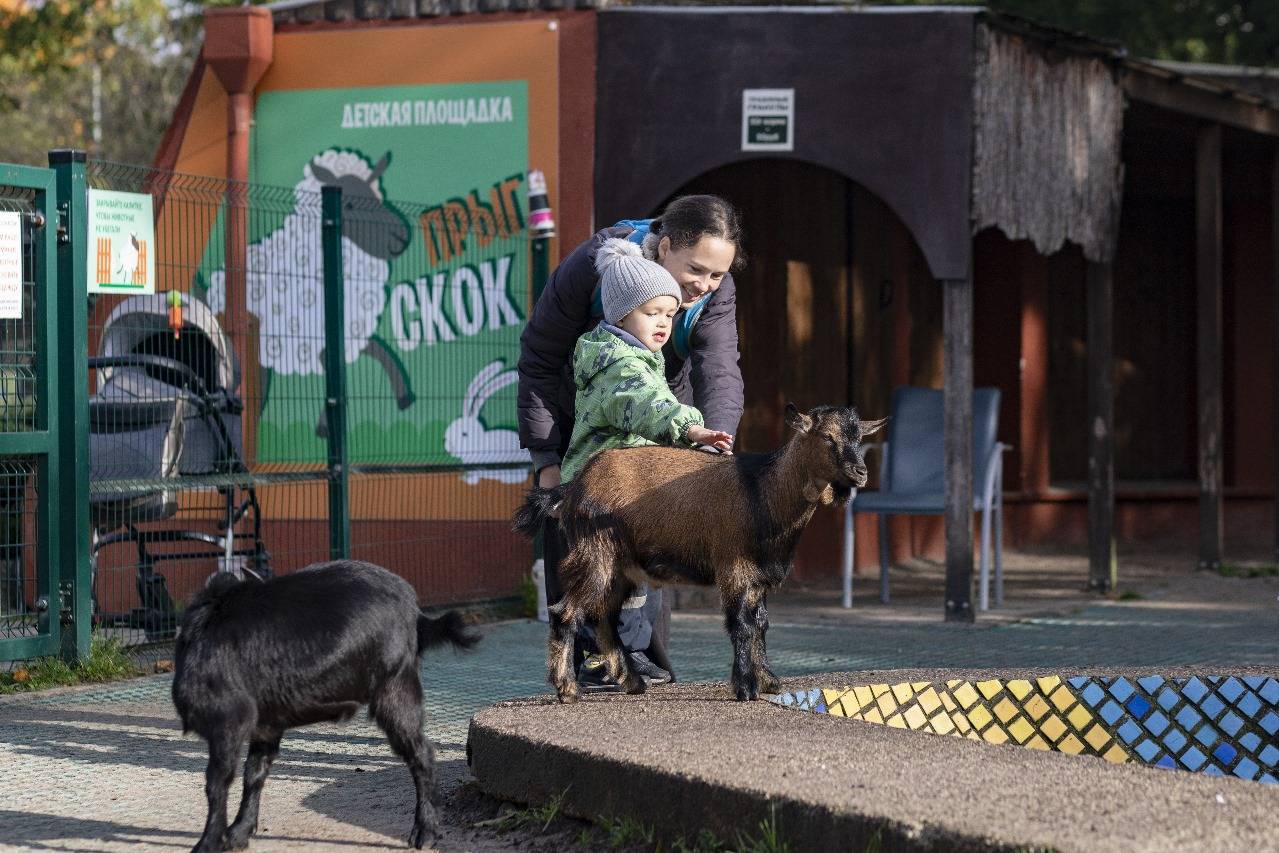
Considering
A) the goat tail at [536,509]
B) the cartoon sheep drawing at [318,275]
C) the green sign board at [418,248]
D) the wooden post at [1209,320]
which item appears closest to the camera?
the goat tail at [536,509]

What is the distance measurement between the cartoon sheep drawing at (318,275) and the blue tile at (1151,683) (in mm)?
5238

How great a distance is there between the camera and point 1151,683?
530cm

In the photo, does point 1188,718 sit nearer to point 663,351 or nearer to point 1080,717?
point 1080,717

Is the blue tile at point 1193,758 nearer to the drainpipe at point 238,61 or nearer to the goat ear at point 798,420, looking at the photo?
the goat ear at point 798,420

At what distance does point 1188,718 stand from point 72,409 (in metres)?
5.04

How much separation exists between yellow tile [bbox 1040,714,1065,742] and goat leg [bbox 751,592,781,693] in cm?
91

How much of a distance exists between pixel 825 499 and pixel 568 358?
1.29 m

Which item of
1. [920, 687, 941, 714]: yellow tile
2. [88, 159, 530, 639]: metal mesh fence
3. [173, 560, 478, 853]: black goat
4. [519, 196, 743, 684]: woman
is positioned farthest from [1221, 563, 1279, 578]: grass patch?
[173, 560, 478, 853]: black goat

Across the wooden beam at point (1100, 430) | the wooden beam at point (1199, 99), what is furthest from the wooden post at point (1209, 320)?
the wooden beam at point (1100, 430)

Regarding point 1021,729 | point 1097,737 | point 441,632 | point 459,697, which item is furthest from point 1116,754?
point 459,697

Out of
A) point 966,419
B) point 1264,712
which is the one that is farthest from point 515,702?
point 966,419

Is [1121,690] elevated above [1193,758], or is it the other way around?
[1121,690]

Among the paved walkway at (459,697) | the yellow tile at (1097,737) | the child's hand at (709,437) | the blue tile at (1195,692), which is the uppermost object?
the child's hand at (709,437)

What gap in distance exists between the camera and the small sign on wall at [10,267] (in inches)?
283
